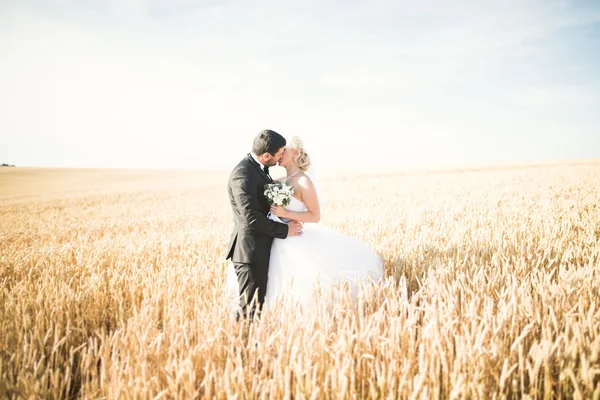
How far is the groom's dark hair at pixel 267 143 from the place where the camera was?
3.32 meters

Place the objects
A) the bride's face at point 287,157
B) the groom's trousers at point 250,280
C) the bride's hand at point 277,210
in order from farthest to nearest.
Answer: the bride's face at point 287,157 → the bride's hand at point 277,210 → the groom's trousers at point 250,280

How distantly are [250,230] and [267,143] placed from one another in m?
0.95

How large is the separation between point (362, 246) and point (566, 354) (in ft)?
7.76

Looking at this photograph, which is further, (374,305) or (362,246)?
(362,246)

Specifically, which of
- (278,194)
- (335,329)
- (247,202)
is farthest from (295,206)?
(335,329)

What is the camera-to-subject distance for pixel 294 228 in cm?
377

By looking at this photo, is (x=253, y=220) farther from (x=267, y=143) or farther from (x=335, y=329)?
(x=335, y=329)

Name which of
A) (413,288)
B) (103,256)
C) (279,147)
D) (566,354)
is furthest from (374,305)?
(103,256)

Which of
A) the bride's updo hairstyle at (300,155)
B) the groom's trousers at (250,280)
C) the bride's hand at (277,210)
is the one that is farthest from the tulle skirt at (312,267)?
the bride's updo hairstyle at (300,155)

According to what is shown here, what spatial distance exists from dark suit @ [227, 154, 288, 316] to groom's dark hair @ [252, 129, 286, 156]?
14 centimetres

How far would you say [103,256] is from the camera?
5.89 metres

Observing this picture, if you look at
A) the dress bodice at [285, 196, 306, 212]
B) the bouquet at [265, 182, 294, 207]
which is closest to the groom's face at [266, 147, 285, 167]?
the bouquet at [265, 182, 294, 207]

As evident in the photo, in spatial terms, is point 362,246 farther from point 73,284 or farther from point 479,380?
point 73,284

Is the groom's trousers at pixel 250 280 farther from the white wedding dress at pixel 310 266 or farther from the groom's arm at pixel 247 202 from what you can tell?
the groom's arm at pixel 247 202
